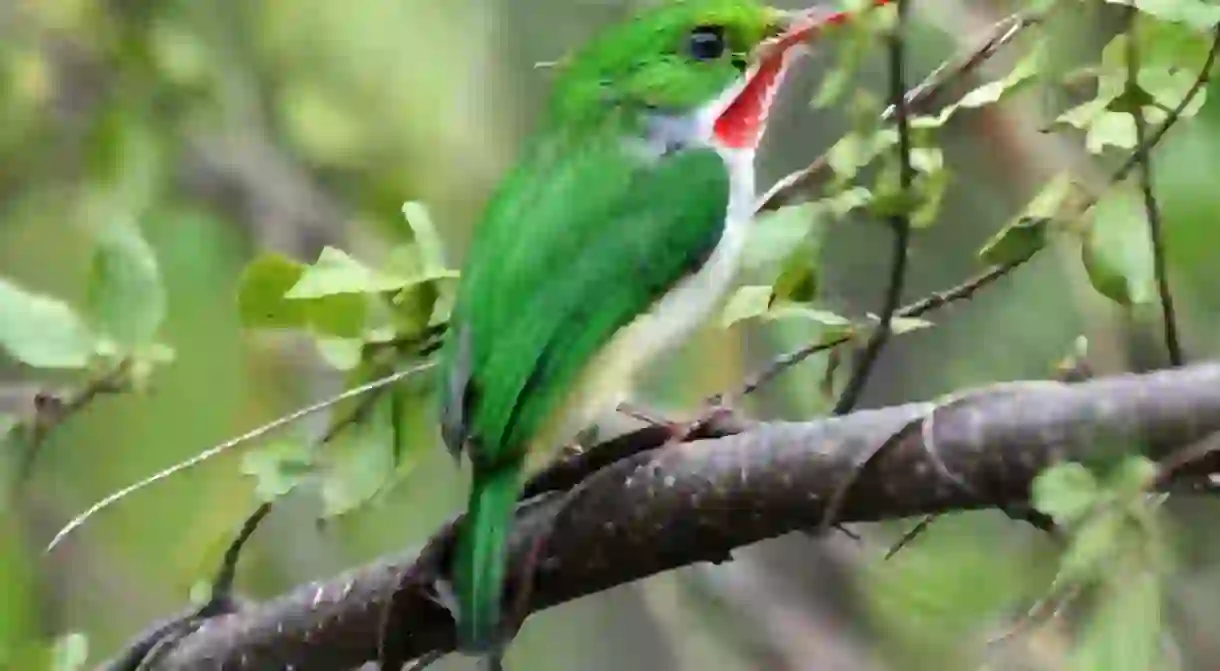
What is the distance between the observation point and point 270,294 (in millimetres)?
904

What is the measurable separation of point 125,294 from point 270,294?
7 cm

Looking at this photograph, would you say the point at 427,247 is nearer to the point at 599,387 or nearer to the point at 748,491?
the point at 599,387

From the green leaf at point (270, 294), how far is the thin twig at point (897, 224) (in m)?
0.28

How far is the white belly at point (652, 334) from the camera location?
2.89 feet

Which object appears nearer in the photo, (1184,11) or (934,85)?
(1184,11)

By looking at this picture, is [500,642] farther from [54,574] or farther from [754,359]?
[54,574]

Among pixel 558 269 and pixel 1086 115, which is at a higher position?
pixel 1086 115

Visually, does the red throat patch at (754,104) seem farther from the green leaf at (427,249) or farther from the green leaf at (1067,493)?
the green leaf at (1067,493)

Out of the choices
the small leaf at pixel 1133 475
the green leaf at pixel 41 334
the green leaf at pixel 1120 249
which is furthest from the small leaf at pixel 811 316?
the green leaf at pixel 41 334

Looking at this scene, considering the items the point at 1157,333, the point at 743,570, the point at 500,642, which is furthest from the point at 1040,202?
the point at 743,570

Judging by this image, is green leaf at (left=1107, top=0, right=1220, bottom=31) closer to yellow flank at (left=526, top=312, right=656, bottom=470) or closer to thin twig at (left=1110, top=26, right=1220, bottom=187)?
thin twig at (left=1110, top=26, right=1220, bottom=187)

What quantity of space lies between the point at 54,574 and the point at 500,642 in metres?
1.10

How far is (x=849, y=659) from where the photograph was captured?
166 cm

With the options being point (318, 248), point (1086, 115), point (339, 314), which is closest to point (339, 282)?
point (339, 314)
